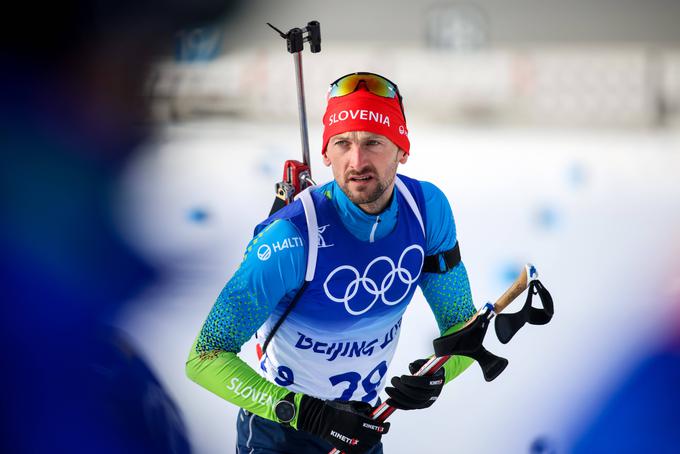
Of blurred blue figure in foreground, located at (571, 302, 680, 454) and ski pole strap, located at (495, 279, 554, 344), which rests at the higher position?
ski pole strap, located at (495, 279, 554, 344)

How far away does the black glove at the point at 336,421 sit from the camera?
202 centimetres

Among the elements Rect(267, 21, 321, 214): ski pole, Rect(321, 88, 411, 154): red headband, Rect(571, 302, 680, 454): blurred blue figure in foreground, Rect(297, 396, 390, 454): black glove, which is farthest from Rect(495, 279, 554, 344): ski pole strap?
Rect(571, 302, 680, 454): blurred blue figure in foreground

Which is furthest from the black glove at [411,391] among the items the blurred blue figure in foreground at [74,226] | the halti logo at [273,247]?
the blurred blue figure in foreground at [74,226]

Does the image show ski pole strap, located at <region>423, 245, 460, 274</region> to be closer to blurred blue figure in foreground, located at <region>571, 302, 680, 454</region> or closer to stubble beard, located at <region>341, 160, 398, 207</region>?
stubble beard, located at <region>341, 160, 398, 207</region>

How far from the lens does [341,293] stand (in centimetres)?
217

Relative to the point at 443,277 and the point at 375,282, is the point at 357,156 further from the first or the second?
the point at 443,277

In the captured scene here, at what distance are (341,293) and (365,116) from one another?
438mm

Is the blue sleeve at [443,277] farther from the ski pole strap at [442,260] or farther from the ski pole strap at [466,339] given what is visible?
the ski pole strap at [466,339]

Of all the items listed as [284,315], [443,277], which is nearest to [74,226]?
[284,315]

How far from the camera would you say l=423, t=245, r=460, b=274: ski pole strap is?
2.35m

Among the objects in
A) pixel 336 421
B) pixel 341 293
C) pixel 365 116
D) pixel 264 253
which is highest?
pixel 365 116

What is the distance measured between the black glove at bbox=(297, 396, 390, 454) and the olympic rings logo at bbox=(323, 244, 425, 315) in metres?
0.26

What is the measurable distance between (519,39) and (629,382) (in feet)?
6.93

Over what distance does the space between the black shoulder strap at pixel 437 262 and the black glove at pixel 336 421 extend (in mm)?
465
